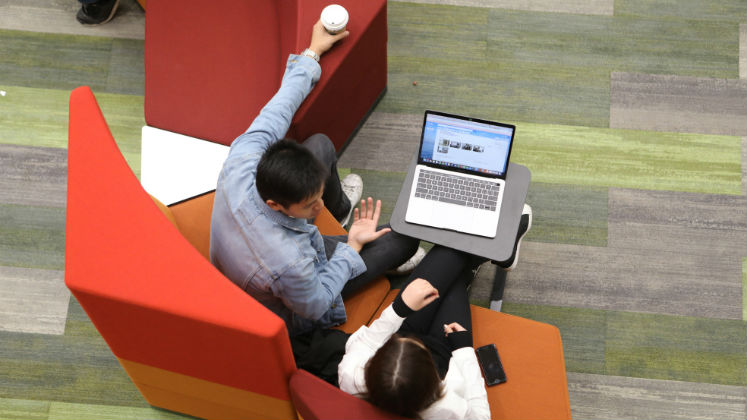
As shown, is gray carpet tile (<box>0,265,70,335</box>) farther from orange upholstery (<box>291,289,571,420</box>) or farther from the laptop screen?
the laptop screen

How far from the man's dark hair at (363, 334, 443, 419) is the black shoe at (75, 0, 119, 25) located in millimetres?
2431

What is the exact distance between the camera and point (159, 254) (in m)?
1.58

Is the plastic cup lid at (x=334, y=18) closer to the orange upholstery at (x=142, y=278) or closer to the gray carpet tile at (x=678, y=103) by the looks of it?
the orange upholstery at (x=142, y=278)

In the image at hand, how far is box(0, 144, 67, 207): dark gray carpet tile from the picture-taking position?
2.94 meters

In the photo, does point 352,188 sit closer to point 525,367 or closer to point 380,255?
point 380,255

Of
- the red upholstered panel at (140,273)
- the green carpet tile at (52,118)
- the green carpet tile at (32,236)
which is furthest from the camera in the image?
the green carpet tile at (52,118)

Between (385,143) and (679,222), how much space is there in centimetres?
133

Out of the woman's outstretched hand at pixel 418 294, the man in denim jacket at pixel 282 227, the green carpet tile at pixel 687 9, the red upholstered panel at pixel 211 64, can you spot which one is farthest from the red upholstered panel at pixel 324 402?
the green carpet tile at pixel 687 9

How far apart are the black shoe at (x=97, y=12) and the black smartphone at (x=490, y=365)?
243cm

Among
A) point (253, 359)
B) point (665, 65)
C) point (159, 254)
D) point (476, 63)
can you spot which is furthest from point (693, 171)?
point (159, 254)

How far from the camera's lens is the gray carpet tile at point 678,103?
302cm

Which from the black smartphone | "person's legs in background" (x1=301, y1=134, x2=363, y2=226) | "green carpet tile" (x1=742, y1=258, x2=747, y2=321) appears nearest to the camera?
the black smartphone

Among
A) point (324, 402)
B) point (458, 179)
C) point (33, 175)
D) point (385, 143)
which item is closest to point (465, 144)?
point (458, 179)

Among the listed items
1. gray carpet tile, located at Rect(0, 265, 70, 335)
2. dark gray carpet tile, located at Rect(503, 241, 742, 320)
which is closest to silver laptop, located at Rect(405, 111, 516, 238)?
dark gray carpet tile, located at Rect(503, 241, 742, 320)
